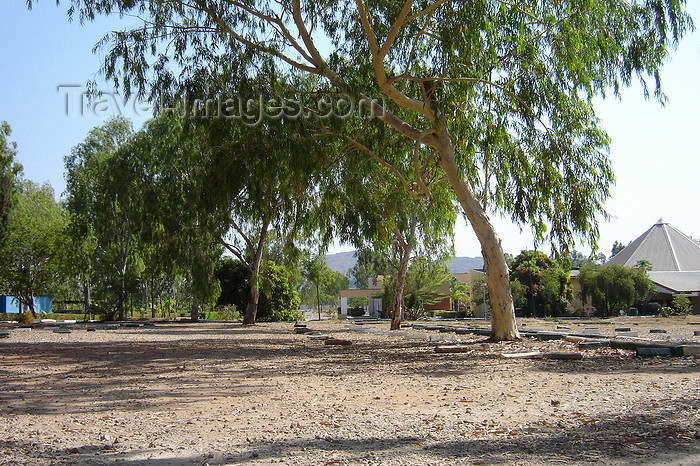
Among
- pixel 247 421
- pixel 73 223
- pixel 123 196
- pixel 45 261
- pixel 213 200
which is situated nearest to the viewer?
pixel 247 421

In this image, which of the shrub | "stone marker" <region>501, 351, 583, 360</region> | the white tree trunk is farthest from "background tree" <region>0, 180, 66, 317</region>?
the shrub

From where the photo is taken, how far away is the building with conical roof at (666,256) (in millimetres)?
47625

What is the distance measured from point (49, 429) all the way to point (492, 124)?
11.0 meters

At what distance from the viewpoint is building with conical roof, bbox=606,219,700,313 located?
1875 inches

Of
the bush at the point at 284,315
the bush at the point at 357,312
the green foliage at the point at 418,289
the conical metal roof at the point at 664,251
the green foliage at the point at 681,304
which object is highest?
the conical metal roof at the point at 664,251

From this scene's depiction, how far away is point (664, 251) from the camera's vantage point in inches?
2229

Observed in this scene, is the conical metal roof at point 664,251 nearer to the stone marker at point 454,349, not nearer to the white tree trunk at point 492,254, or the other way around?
the white tree trunk at point 492,254

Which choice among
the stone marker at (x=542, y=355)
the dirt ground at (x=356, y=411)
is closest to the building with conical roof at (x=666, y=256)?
the stone marker at (x=542, y=355)

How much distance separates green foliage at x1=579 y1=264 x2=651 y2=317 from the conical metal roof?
15.5 m

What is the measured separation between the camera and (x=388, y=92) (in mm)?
12289

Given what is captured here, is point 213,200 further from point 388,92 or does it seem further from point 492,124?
point 492,124

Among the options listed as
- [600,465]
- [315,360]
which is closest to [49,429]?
[600,465]

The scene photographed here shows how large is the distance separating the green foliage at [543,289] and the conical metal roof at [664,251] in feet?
43.1

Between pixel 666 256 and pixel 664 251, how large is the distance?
0.94 metres
